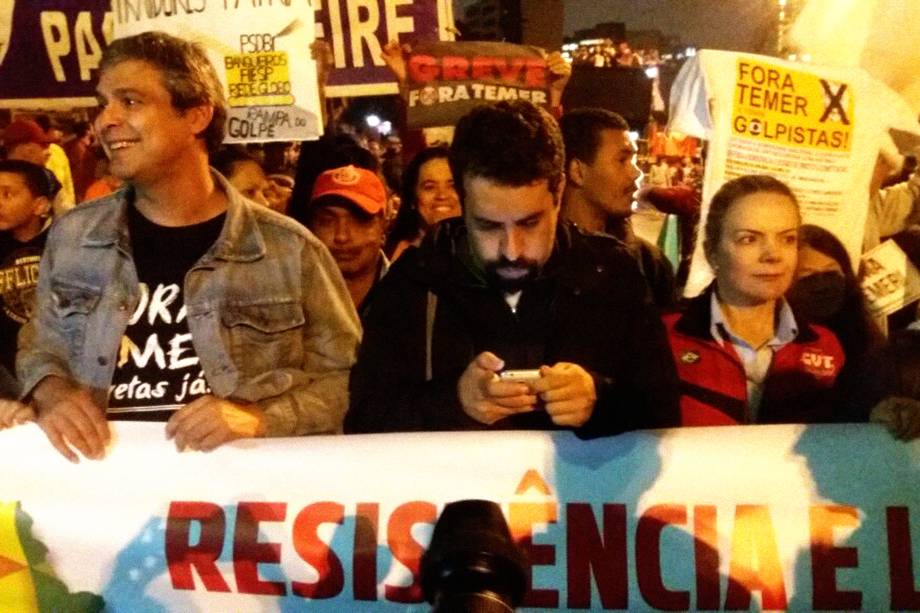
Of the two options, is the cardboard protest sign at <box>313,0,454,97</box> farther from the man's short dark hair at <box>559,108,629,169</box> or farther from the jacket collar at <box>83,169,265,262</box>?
the jacket collar at <box>83,169,265,262</box>

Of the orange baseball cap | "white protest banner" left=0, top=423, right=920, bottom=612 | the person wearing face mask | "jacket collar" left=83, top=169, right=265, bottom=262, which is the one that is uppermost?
"jacket collar" left=83, top=169, right=265, bottom=262

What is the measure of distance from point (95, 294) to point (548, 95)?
3.06m

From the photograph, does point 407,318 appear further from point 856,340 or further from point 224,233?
point 856,340

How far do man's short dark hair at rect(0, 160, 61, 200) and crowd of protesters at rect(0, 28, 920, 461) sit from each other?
1.82 meters

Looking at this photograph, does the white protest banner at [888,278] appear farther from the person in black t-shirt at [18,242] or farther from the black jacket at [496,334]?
the person in black t-shirt at [18,242]

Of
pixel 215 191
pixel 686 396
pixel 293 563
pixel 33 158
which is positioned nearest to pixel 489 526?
pixel 293 563

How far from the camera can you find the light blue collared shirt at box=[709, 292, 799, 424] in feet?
8.69

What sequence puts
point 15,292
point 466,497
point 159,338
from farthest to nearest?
point 15,292 → point 159,338 → point 466,497

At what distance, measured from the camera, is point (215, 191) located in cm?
263

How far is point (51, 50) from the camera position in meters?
5.04

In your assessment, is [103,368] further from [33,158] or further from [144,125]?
[33,158]

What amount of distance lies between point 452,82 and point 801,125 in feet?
6.07

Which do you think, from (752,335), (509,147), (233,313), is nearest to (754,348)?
(752,335)

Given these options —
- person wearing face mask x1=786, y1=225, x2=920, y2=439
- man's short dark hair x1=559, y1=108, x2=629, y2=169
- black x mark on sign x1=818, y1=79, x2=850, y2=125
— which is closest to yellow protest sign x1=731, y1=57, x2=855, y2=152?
black x mark on sign x1=818, y1=79, x2=850, y2=125
